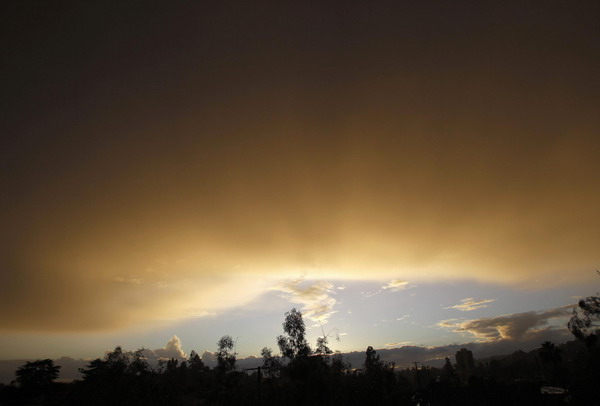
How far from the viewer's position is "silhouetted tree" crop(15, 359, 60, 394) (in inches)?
3167

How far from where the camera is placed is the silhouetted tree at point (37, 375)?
3167 inches

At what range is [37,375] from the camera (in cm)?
8400

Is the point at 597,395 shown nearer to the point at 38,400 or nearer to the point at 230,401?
the point at 230,401

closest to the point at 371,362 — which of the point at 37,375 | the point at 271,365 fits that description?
the point at 271,365

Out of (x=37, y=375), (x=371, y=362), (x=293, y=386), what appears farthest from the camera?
(x=37, y=375)

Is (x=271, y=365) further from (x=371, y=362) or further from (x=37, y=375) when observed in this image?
(x=37, y=375)

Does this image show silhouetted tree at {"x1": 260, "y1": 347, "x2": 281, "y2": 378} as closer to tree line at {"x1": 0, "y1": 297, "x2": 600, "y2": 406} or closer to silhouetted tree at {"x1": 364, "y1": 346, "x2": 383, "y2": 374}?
tree line at {"x1": 0, "y1": 297, "x2": 600, "y2": 406}

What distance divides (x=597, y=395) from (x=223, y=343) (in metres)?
69.4

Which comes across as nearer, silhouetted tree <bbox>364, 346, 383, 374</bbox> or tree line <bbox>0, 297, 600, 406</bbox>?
tree line <bbox>0, 297, 600, 406</bbox>

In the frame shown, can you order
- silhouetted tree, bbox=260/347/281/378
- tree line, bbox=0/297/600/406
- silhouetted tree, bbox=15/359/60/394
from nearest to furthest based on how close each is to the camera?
1. tree line, bbox=0/297/600/406
2. silhouetted tree, bbox=260/347/281/378
3. silhouetted tree, bbox=15/359/60/394

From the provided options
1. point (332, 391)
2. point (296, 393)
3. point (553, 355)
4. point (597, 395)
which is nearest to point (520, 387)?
point (597, 395)

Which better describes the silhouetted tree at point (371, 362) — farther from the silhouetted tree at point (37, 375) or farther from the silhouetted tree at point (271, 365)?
the silhouetted tree at point (37, 375)

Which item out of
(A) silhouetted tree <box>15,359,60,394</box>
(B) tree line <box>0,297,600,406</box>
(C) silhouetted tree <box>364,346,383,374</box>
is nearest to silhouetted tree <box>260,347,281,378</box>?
(B) tree line <box>0,297,600,406</box>

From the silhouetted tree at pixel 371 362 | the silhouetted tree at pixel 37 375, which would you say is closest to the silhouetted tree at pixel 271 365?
the silhouetted tree at pixel 371 362
